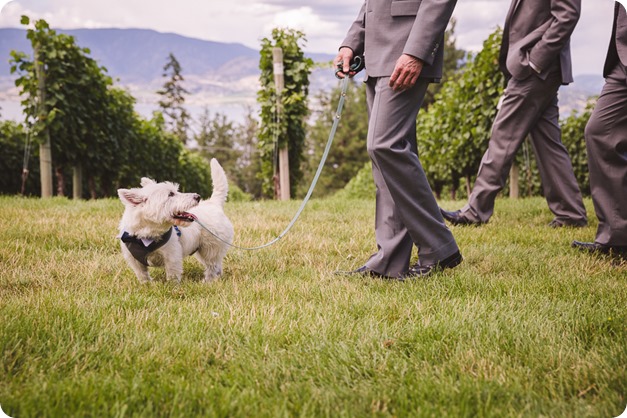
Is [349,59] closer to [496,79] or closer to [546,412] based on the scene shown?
[546,412]

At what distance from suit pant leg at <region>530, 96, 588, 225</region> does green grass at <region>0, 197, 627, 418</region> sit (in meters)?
1.49

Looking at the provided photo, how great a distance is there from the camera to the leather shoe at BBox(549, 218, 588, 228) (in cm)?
515

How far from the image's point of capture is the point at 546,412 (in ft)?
5.52

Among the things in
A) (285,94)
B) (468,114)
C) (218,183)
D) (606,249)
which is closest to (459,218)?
(606,249)

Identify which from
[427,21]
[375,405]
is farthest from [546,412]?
[427,21]

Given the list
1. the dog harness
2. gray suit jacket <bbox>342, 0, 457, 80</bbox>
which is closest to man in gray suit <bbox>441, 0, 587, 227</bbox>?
gray suit jacket <bbox>342, 0, 457, 80</bbox>

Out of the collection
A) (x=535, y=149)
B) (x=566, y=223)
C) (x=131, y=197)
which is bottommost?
(x=566, y=223)

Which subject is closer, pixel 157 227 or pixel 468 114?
pixel 157 227

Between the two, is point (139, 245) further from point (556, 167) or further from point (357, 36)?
point (556, 167)

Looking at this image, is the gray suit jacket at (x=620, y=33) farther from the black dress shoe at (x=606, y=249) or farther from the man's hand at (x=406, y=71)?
the man's hand at (x=406, y=71)

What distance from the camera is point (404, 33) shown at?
127 inches

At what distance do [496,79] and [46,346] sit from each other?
8.80 m

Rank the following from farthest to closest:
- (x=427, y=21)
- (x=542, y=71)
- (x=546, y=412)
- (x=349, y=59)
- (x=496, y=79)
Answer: (x=496, y=79)
(x=542, y=71)
(x=349, y=59)
(x=427, y=21)
(x=546, y=412)

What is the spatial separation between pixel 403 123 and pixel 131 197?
1.85 m
